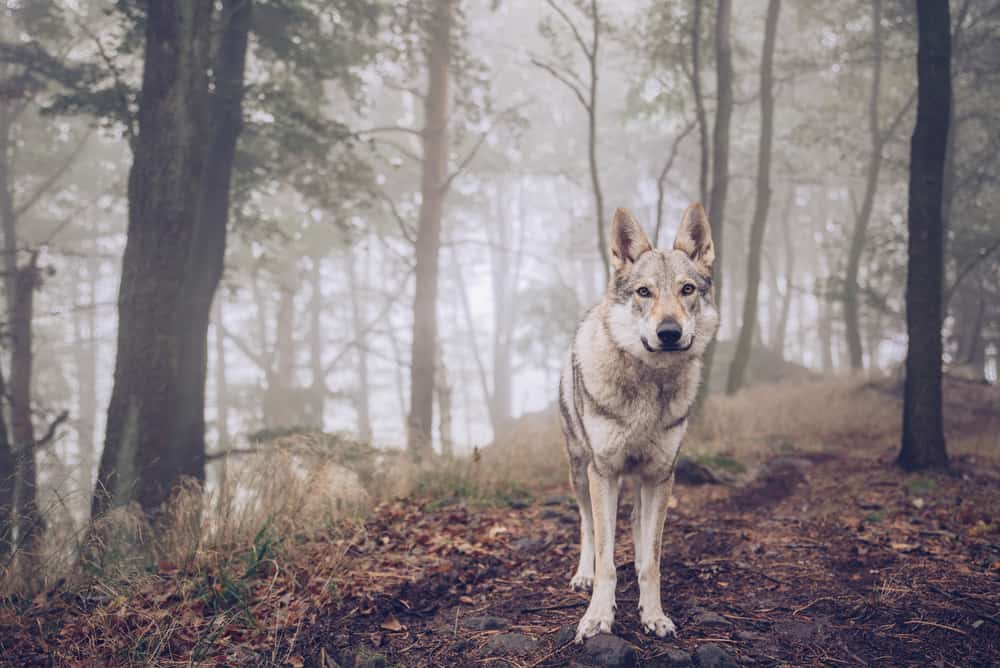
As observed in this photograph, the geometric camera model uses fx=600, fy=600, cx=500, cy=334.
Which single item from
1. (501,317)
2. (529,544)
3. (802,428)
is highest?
(501,317)

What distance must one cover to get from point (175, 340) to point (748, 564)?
237 inches

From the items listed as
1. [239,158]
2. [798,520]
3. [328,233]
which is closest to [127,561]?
[798,520]

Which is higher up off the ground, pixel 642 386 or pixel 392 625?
pixel 642 386

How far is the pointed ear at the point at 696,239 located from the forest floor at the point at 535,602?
2.18m

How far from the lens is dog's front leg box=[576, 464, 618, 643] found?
3389mm

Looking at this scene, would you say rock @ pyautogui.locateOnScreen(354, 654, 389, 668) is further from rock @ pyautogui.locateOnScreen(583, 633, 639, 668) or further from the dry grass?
the dry grass

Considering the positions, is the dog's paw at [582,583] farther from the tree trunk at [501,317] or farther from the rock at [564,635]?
the tree trunk at [501,317]

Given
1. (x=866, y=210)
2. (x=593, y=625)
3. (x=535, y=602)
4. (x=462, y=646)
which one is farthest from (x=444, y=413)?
(x=866, y=210)

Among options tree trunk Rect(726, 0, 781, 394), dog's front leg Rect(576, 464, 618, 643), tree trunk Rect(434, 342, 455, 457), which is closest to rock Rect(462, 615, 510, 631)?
dog's front leg Rect(576, 464, 618, 643)

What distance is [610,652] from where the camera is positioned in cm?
315

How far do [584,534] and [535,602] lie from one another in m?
0.57

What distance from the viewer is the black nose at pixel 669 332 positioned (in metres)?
3.20

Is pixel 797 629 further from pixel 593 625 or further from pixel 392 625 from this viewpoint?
pixel 392 625

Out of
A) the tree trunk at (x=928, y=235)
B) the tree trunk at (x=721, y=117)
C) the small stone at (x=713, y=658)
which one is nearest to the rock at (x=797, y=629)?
the small stone at (x=713, y=658)
